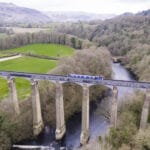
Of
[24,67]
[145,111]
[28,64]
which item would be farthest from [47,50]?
[145,111]

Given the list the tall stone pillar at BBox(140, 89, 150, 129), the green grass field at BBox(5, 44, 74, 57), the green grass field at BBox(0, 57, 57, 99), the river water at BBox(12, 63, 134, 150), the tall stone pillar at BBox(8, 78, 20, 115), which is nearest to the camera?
the tall stone pillar at BBox(140, 89, 150, 129)

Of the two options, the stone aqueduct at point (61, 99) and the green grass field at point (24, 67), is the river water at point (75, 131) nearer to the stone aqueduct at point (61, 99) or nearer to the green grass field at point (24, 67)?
the stone aqueduct at point (61, 99)

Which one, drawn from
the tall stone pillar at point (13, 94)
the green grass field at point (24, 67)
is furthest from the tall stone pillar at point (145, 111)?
the green grass field at point (24, 67)

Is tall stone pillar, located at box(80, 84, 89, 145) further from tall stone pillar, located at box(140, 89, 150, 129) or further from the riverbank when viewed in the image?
tall stone pillar, located at box(140, 89, 150, 129)

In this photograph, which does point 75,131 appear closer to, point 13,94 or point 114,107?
point 114,107

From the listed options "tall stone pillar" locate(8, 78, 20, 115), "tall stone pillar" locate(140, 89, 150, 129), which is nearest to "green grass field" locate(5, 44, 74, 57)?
"tall stone pillar" locate(8, 78, 20, 115)

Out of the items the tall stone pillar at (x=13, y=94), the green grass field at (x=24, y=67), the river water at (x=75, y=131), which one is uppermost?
the tall stone pillar at (x=13, y=94)

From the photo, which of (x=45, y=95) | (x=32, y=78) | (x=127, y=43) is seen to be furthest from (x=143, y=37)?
(x=32, y=78)

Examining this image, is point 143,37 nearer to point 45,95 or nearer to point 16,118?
point 45,95

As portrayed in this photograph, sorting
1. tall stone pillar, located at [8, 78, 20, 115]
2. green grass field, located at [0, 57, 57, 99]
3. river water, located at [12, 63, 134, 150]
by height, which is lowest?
river water, located at [12, 63, 134, 150]
